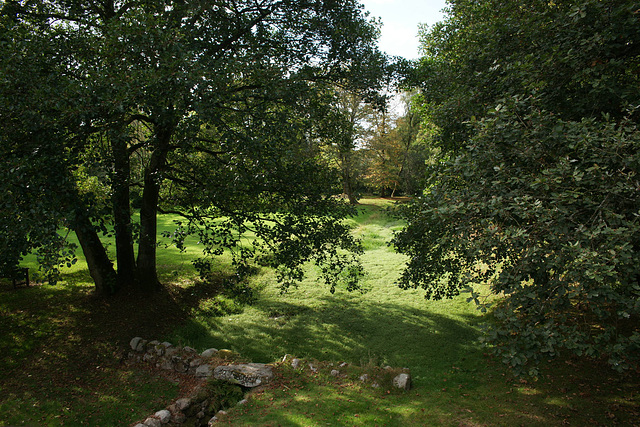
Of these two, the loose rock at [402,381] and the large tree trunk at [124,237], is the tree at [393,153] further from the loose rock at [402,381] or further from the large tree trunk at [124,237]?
the loose rock at [402,381]

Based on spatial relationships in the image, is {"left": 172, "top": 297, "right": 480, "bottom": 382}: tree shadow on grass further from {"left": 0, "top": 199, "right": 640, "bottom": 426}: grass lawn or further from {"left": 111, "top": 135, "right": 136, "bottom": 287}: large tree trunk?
{"left": 111, "top": 135, "right": 136, "bottom": 287}: large tree trunk

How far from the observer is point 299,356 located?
10.3m

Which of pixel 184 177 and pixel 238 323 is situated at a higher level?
pixel 184 177

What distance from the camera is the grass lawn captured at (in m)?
6.82

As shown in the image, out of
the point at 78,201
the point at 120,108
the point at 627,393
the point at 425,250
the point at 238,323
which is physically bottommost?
the point at 238,323

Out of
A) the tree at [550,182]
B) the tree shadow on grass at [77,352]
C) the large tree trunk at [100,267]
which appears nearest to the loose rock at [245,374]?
the tree shadow on grass at [77,352]

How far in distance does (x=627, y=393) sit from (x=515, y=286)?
4571 mm

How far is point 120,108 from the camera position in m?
6.47

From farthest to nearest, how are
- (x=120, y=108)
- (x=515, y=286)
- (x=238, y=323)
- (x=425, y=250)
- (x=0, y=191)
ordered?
(x=238, y=323) < (x=425, y=250) < (x=120, y=108) < (x=0, y=191) < (x=515, y=286)

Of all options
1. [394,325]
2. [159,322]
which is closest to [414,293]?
[394,325]

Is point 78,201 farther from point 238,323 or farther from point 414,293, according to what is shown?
point 414,293

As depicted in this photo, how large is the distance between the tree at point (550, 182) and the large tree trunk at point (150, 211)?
23.5 feet

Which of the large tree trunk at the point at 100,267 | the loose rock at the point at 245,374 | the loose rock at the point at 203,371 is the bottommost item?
the loose rock at the point at 203,371

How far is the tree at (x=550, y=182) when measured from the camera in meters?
4.39
